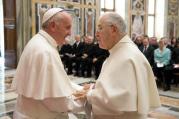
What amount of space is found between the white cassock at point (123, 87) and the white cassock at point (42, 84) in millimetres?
233

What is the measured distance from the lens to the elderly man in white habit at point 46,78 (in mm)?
2145

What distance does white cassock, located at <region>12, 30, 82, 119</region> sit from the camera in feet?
7.02

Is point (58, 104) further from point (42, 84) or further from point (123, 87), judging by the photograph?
point (123, 87)

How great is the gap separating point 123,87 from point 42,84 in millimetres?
614

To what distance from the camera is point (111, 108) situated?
208 centimetres

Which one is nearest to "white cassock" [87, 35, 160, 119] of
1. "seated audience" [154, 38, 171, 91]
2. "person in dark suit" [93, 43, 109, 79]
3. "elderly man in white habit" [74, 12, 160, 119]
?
"elderly man in white habit" [74, 12, 160, 119]

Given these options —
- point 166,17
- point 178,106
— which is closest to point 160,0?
point 166,17

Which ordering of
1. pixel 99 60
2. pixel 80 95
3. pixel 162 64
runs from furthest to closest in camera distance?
pixel 99 60, pixel 162 64, pixel 80 95

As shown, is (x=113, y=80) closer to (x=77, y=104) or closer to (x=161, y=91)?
(x=77, y=104)

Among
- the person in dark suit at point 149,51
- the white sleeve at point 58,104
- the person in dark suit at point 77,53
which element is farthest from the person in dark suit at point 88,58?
the white sleeve at point 58,104

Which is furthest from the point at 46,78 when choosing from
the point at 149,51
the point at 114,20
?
the point at 149,51

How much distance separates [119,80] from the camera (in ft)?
6.95

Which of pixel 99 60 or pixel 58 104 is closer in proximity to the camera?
pixel 58 104

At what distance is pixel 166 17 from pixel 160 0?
122 centimetres
